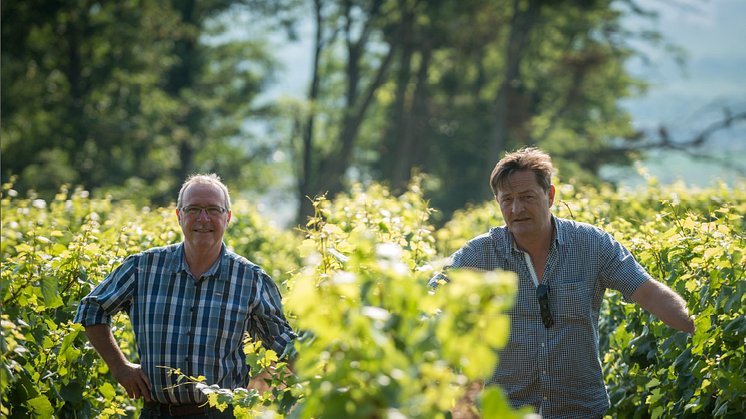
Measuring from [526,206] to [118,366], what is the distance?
6.36ft

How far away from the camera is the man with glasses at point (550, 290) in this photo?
3.03m

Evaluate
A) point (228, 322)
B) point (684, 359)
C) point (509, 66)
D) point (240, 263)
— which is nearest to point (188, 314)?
point (228, 322)

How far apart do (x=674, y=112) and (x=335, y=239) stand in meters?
23.8

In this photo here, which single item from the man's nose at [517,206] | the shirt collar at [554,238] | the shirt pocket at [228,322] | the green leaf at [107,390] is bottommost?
the green leaf at [107,390]

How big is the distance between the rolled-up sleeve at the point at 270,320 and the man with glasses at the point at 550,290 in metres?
0.75

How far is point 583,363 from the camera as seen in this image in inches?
121

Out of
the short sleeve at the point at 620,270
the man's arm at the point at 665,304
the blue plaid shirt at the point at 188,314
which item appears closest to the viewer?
the man's arm at the point at 665,304

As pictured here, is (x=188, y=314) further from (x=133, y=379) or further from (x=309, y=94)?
(x=309, y=94)

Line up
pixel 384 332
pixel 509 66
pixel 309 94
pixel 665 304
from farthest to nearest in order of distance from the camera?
pixel 309 94 → pixel 509 66 → pixel 665 304 → pixel 384 332

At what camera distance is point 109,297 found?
315 centimetres

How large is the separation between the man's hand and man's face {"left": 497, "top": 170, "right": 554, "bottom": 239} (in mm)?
1756

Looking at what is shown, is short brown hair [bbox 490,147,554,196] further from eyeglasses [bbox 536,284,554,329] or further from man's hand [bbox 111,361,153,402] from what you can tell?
man's hand [bbox 111,361,153,402]

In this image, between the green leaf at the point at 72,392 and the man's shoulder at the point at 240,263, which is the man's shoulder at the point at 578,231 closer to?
the man's shoulder at the point at 240,263

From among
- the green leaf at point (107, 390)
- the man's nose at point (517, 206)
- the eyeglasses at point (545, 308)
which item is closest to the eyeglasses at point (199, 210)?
the green leaf at point (107, 390)
